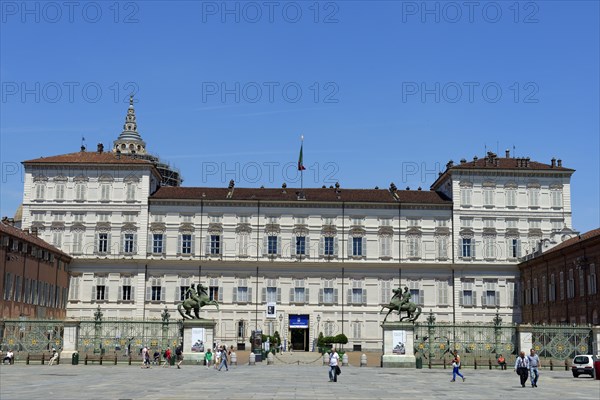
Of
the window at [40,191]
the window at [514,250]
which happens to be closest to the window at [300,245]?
the window at [514,250]

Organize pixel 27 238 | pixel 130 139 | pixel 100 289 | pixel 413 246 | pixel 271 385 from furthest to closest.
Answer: pixel 130 139
pixel 413 246
pixel 100 289
pixel 27 238
pixel 271 385

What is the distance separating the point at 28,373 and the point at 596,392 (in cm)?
2357

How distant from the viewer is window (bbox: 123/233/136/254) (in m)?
69.2

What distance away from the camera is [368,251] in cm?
6994

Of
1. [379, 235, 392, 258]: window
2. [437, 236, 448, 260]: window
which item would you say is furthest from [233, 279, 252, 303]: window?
[437, 236, 448, 260]: window

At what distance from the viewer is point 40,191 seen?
69500 mm

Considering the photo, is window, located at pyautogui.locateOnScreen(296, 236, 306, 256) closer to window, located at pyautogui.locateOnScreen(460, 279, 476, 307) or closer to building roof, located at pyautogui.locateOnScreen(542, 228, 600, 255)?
window, located at pyautogui.locateOnScreen(460, 279, 476, 307)

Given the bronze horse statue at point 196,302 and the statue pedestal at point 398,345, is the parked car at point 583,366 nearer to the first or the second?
the statue pedestal at point 398,345

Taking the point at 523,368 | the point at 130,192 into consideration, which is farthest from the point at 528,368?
the point at 130,192

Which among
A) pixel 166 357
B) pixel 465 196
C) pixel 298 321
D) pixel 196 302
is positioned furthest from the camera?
pixel 465 196

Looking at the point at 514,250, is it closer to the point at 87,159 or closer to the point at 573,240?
the point at 573,240

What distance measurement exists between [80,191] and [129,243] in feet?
21.1

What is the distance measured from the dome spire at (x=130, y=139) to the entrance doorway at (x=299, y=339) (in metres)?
40.7

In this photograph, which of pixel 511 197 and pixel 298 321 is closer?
pixel 298 321
